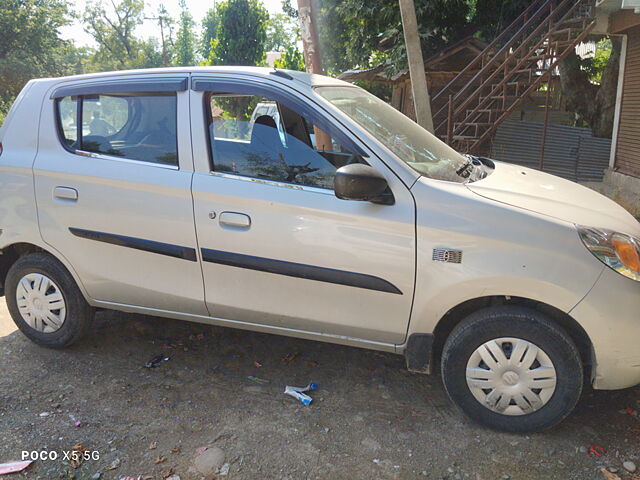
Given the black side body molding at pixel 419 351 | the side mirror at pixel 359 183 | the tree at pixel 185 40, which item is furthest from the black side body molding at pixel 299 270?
the tree at pixel 185 40

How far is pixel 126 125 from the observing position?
3.51 metres

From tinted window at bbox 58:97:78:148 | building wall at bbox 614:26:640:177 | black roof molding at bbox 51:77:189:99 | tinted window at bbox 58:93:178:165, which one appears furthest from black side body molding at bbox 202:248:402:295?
building wall at bbox 614:26:640:177

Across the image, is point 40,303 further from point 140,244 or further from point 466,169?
point 466,169

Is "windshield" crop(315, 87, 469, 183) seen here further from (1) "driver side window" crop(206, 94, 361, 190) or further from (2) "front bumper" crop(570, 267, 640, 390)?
(2) "front bumper" crop(570, 267, 640, 390)

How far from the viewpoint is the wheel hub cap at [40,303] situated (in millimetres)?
3729

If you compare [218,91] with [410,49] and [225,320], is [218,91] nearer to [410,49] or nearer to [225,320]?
[225,320]

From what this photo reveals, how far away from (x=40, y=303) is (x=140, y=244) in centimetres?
101

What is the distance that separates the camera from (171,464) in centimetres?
272

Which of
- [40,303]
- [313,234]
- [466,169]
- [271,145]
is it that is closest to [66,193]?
[40,303]

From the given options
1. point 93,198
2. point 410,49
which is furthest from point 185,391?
point 410,49

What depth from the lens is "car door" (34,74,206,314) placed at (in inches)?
129

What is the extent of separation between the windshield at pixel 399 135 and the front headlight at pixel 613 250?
764mm

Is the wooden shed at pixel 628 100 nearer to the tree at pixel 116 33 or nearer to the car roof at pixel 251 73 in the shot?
the car roof at pixel 251 73

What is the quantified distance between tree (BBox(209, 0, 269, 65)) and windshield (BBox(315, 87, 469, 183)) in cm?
2209
